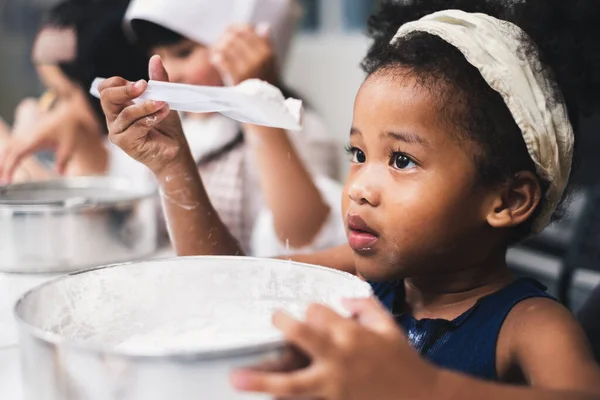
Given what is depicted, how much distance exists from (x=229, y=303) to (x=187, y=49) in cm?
79

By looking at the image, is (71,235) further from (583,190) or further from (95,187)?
(583,190)

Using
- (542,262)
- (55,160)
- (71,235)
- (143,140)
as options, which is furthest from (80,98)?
(542,262)

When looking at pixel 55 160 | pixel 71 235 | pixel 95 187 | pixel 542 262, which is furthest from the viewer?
pixel 542 262

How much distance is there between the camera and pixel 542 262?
197cm

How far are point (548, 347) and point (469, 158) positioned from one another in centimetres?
19

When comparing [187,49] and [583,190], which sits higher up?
[187,49]

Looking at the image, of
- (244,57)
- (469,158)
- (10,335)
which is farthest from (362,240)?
(244,57)

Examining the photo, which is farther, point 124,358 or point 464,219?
point 464,219

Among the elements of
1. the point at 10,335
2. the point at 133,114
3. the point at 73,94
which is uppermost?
the point at 133,114

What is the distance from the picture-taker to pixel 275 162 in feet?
3.51

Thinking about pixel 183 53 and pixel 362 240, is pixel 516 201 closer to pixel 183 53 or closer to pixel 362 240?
pixel 362 240

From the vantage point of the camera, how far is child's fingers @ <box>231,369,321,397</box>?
1.13 ft

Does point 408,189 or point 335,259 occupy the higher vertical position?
point 408,189

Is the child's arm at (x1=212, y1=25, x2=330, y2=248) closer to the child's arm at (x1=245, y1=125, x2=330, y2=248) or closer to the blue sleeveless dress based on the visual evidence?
the child's arm at (x1=245, y1=125, x2=330, y2=248)
